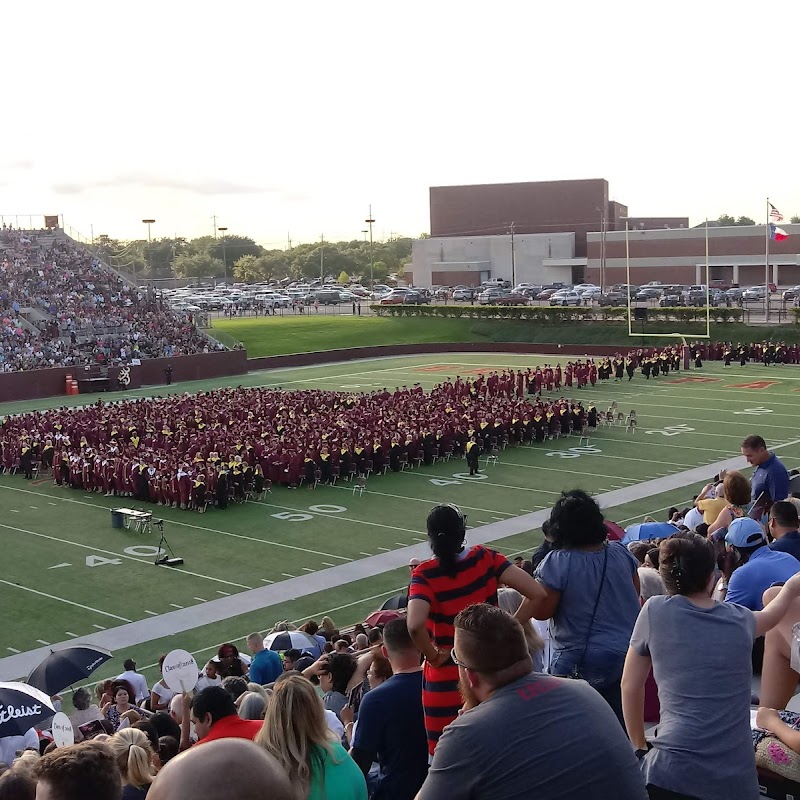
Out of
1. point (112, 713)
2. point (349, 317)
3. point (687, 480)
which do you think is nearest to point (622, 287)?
point (349, 317)

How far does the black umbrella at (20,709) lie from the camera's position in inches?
325

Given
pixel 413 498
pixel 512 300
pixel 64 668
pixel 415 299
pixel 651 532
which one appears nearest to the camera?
pixel 64 668

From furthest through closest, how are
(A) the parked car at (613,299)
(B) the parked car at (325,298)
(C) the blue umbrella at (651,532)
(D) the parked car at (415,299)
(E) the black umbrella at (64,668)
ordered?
(B) the parked car at (325,298), (D) the parked car at (415,299), (A) the parked car at (613,299), (C) the blue umbrella at (651,532), (E) the black umbrella at (64,668)

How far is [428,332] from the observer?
65.4m

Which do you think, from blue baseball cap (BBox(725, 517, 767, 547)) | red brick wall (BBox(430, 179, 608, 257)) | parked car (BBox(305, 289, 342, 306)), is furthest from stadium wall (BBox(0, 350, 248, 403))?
red brick wall (BBox(430, 179, 608, 257))

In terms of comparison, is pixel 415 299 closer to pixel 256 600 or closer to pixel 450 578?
pixel 256 600

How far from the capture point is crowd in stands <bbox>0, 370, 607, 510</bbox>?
24.3 metres

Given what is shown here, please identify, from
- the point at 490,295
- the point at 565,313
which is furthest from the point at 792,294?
the point at 490,295

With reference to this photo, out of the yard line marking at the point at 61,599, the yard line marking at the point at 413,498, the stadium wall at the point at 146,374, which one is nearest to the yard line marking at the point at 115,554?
the yard line marking at the point at 61,599

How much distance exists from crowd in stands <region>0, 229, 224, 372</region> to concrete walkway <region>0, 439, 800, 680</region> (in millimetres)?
29505

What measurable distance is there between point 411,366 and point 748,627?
4878cm

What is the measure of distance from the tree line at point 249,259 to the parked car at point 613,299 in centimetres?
7352

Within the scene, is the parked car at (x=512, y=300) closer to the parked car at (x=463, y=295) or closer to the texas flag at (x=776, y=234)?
the parked car at (x=463, y=295)

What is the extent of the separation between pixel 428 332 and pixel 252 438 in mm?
39293
